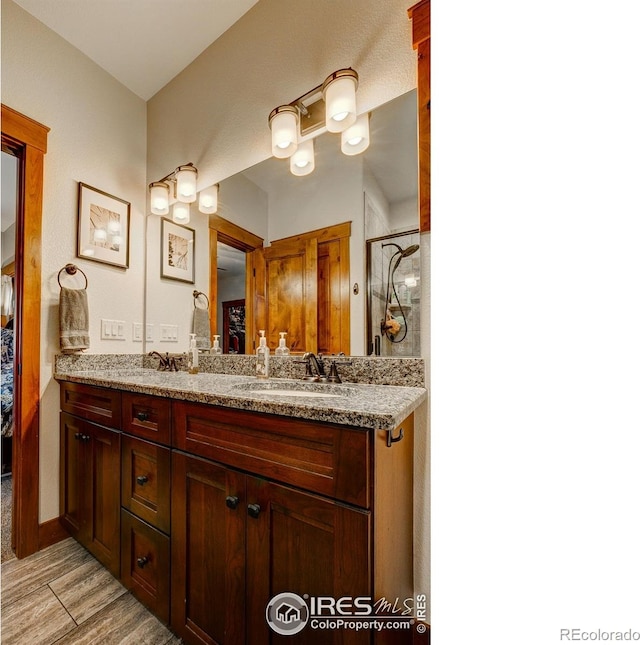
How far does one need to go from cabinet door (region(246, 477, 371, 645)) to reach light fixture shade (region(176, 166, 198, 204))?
1.68 meters

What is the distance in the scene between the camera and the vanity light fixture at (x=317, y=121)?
1.20 m

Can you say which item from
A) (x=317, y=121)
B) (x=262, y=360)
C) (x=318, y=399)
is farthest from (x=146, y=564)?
(x=317, y=121)

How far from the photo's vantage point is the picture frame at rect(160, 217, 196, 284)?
1.91 meters

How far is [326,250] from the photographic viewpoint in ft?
4.46

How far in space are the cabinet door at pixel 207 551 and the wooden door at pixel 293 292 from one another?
64 cm

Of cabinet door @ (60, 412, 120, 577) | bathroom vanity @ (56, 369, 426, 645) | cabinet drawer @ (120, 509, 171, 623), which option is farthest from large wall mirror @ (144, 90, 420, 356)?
cabinet drawer @ (120, 509, 171, 623)

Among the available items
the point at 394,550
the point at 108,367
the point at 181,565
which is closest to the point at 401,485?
the point at 394,550

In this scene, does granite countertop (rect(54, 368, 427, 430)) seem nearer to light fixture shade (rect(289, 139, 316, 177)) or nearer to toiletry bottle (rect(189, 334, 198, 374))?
toiletry bottle (rect(189, 334, 198, 374))

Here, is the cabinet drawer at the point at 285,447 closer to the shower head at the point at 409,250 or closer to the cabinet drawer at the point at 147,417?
the cabinet drawer at the point at 147,417

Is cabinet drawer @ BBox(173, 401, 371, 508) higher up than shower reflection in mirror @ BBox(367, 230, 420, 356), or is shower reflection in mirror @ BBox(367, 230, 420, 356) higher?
shower reflection in mirror @ BBox(367, 230, 420, 356)

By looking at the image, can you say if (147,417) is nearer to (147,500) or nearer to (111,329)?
(147,500)

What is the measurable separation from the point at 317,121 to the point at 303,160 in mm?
163
